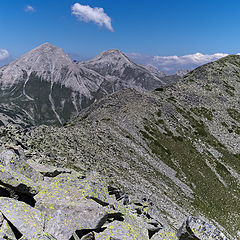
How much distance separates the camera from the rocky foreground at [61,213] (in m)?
9.22

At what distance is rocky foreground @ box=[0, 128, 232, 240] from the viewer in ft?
30.2

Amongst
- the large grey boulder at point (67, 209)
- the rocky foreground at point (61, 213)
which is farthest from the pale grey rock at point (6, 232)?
the large grey boulder at point (67, 209)

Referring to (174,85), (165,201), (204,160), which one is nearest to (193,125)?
(204,160)

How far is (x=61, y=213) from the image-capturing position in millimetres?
10672

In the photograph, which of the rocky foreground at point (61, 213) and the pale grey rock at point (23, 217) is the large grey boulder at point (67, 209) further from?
the pale grey rock at point (23, 217)

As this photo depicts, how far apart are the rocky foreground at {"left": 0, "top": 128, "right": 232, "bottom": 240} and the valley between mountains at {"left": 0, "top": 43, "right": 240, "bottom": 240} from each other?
2.0 inches

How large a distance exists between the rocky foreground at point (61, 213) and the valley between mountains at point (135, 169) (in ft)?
0.16

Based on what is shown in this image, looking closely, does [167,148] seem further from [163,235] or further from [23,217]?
[23,217]

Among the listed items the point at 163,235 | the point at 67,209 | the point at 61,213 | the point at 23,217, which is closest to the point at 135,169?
the point at 163,235

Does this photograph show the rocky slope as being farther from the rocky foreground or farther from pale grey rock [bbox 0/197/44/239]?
pale grey rock [bbox 0/197/44/239]

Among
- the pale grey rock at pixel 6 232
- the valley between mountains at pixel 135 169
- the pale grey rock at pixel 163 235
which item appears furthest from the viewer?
the pale grey rock at pixel 163 235

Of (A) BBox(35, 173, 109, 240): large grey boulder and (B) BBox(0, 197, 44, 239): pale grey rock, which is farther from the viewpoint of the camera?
(A) BBox(35, 173, 109, 240): large grey boulder

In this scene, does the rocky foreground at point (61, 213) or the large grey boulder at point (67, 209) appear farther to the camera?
the large grey boulder at point (67, 209)

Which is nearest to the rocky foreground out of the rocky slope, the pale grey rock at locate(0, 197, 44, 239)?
the pale grey rock at locate(0, 197, 44, 239)
